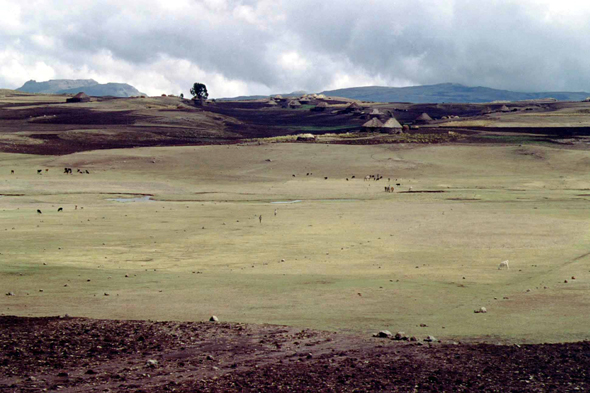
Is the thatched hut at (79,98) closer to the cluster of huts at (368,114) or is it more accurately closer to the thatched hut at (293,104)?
the cluster of huts at (368,114)

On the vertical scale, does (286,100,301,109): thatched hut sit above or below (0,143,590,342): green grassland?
above

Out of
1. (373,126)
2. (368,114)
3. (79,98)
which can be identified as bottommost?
(373,126)

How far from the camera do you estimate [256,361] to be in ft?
40.5

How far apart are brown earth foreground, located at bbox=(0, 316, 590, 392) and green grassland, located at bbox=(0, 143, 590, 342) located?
1044 millimetres

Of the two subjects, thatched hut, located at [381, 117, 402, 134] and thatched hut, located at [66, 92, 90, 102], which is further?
thatched hut, located at [66, 92, 90, 102]

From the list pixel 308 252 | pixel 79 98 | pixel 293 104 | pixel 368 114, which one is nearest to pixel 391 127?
pixel 368 114

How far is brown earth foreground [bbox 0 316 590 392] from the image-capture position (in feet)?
36.5

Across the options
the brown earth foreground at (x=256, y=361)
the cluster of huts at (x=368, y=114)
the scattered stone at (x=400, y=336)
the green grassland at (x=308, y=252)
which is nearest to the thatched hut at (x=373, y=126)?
the cluster of huts at (x=368, y=114)

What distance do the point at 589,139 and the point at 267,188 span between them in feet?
164

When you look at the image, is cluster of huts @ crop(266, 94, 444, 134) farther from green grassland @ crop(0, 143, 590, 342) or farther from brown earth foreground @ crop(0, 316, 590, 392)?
brown earth foreground @ crop(0, 316, 590, 392)

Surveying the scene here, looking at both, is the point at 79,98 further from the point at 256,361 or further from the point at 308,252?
the point at 256,361

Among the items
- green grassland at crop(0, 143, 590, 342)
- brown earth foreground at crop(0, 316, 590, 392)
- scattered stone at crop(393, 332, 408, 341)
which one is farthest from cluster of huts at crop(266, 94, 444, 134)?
brown earth foreground at crop(0, 316, 590, 392)

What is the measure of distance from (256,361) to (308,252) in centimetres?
1235

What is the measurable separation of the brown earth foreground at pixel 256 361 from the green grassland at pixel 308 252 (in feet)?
3.43
